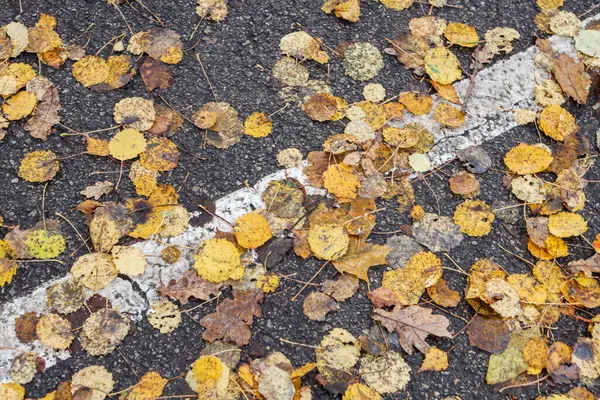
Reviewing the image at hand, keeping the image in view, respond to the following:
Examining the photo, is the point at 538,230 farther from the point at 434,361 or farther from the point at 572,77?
the point at 572,77

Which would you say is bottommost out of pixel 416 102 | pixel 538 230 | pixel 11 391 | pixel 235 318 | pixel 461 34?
pixel 11 391

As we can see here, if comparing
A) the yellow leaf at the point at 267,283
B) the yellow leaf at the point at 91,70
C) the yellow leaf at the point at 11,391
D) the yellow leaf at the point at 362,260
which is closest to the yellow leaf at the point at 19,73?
the yellow leaf at the point at 91,70

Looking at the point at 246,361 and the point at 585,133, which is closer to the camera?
the point at 246,361

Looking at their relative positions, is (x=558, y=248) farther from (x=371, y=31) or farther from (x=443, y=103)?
(x=371, y=31)

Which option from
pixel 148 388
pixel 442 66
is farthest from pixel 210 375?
pixel 442 66

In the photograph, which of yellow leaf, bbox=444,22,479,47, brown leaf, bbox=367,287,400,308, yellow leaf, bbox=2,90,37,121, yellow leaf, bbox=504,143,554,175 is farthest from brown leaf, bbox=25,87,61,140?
yellow leaf, bbox=504,143,554,175

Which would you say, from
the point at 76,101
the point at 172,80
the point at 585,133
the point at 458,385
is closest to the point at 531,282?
the point at 458,385

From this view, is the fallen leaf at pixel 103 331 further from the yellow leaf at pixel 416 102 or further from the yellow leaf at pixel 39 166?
the yellow leaf at pixel 416 102
